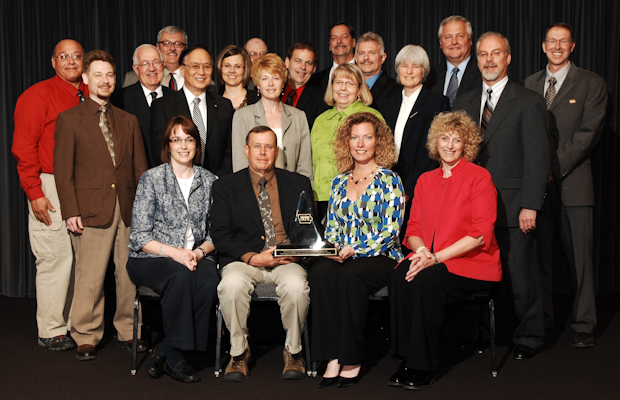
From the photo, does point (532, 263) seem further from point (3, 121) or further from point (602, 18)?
point (3, 121)

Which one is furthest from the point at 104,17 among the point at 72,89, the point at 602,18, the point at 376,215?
the point at 602,18

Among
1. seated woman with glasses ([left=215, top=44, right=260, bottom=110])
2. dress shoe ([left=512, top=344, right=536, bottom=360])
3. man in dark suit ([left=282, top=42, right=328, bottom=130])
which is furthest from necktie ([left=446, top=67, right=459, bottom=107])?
dress shoe ([left=512, top=344, right=536, bottom=360])

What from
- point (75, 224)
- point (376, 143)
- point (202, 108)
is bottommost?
point (75, 224)

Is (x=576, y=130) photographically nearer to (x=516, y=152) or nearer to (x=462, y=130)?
(x=516, y=152)

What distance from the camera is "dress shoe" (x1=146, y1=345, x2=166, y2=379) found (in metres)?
3.15

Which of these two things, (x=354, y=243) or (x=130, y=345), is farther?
(x=130, y=345)

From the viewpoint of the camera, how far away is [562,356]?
3.53m

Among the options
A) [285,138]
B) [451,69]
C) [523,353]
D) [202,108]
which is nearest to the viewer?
[523,353]

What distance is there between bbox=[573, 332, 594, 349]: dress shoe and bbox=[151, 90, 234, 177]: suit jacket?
8.52 ft

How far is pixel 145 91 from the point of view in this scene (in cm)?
422

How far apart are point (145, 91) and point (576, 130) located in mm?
3096

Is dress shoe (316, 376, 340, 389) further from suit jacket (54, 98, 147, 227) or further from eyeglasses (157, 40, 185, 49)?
eyeglasses (157, 40, 185, 49)

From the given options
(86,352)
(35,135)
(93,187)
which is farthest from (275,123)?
(86,352)

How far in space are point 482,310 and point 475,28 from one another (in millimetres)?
2960
